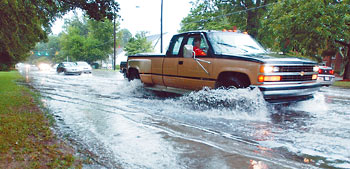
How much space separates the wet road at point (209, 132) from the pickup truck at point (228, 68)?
0.33 meters

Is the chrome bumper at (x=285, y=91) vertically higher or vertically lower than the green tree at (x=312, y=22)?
lower

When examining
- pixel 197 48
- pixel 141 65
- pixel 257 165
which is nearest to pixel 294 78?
pixel 197 48

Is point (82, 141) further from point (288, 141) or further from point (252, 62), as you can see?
point (252, 62)

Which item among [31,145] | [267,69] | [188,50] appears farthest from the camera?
[188,50]

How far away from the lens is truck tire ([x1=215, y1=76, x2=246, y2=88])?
19.5ft

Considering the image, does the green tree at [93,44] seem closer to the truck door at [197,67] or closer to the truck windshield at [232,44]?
the truck door at [197,67]

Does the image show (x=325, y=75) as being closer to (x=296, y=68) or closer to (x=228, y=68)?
(x=296, y=68)

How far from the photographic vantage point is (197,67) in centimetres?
676

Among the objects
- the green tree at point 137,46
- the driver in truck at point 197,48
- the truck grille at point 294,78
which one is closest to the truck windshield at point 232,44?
the driver in truck at point 197,48

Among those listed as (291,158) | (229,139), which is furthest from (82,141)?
(291,158)

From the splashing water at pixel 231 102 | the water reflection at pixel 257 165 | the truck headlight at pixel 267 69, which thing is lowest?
the water reflection at pixel 257 165

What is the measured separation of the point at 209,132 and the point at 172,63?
10.5ft

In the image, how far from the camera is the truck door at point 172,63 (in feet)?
24.2

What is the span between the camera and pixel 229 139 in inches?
165
